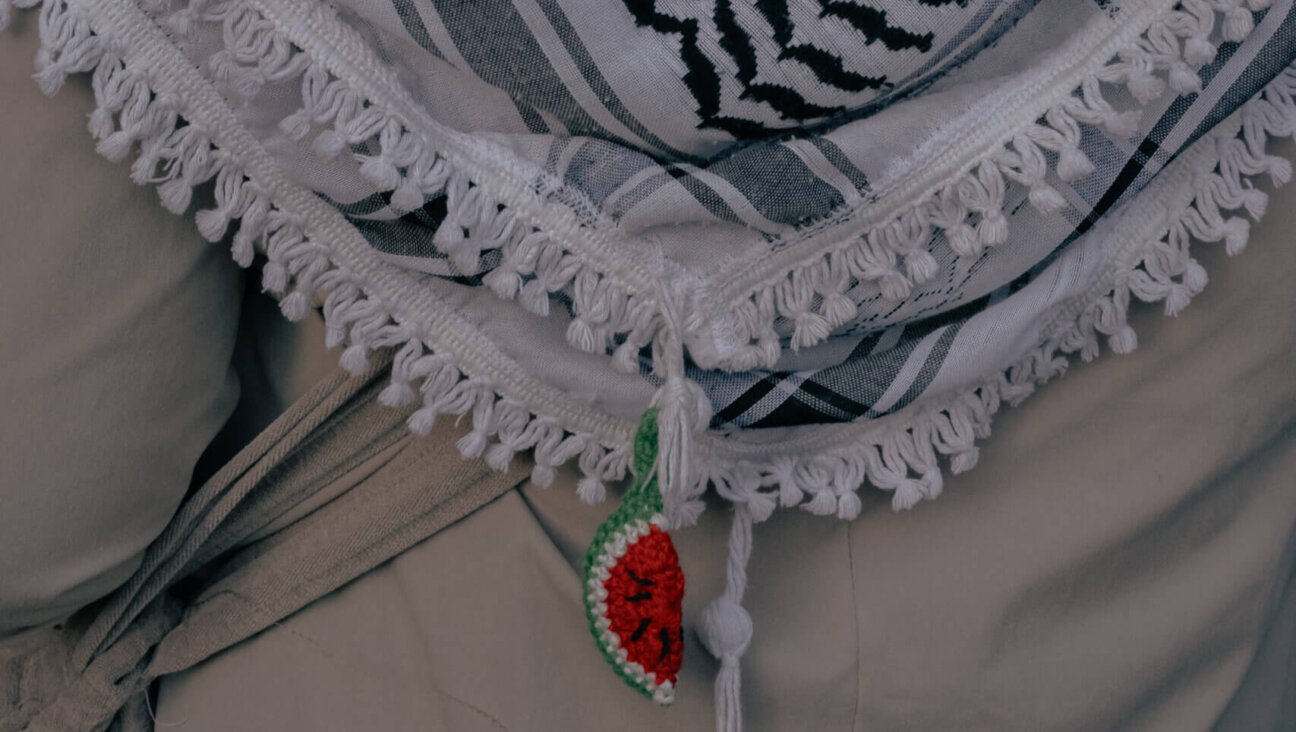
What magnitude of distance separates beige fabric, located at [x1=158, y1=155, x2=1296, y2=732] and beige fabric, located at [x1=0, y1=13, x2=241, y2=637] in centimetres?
15

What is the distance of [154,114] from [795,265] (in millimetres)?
329

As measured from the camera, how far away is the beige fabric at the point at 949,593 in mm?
612

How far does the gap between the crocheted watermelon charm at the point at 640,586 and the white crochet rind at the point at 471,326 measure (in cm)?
3

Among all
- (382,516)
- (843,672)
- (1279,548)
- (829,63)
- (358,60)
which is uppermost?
(358,60)

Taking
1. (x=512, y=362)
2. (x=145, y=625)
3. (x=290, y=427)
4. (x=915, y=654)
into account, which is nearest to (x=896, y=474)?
(x=915, y=654)

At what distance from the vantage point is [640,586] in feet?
1.74

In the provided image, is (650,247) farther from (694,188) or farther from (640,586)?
(640,586)

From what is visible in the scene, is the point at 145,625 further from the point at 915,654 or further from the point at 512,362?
the point at 915,654

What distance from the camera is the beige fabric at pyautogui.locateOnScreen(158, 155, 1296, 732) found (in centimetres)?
61

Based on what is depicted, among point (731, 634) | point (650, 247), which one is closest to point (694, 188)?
point (650, 247)

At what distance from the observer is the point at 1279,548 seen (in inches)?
26.1

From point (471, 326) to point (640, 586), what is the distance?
0.55 ft

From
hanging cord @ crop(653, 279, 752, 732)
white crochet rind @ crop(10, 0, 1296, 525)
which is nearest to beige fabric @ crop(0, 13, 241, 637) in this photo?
white crochet rind @ crop(10, 0, 1296, 525)

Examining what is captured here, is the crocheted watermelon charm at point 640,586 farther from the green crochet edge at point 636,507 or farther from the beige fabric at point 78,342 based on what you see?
the beige fabric at point 78,342
